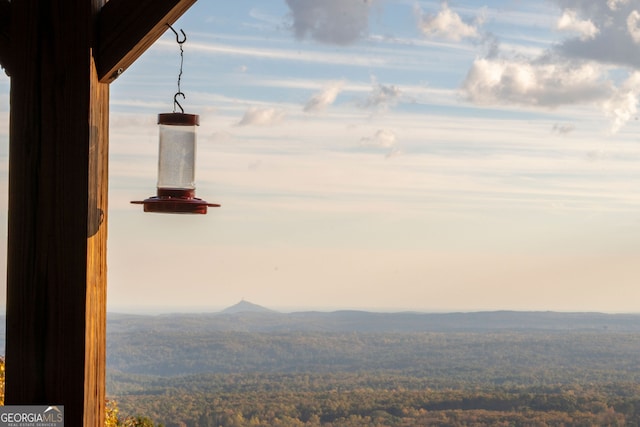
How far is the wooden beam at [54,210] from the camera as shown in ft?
6.43

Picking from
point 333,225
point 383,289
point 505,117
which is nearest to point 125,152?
point 333,225

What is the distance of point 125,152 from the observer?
50.0 feet

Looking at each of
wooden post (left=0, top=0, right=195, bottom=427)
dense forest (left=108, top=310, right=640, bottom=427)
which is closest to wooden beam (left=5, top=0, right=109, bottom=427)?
wooden post (left=0, top=0, right=195, bottom=427)

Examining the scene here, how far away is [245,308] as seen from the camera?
5016cm

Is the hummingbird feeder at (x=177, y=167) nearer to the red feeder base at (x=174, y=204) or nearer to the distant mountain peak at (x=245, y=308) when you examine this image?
the red feeder base at (x=174, y=204)

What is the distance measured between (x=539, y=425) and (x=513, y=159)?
23.9m

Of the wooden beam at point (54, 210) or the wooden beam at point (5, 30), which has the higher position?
the wooden beam at point (5, 30)

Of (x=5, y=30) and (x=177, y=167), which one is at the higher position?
(x=5, y=30)

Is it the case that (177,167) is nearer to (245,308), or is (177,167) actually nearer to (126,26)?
(126,26)

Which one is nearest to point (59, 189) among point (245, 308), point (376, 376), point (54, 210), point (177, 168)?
point (54, 210)
